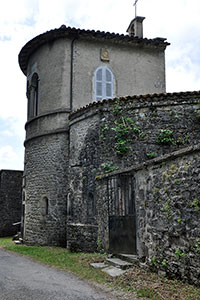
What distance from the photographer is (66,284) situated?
609 centimetres

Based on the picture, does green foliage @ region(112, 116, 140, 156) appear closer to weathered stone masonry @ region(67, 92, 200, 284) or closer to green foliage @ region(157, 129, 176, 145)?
weathered stone masonry @ region(67, 92, 200, 284)

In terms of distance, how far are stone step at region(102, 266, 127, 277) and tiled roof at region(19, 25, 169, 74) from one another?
32.3 feet

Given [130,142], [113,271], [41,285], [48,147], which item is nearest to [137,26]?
[48,147]

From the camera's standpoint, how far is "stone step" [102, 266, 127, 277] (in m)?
6.61

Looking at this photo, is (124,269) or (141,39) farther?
(141,39)

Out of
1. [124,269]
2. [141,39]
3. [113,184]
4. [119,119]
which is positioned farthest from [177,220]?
[141,39]

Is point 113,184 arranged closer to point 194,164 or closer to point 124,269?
point 124,269

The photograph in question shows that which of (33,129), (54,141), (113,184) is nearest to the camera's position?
(113,184)

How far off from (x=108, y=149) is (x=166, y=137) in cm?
190

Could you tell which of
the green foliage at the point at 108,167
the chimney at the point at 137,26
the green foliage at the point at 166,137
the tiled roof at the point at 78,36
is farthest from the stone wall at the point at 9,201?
the green foliage at the point at 166,137

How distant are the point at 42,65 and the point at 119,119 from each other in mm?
5734

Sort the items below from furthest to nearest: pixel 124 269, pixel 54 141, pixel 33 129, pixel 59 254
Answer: pixel 33 129, pixel 54 141, pixel 59 254, pixel 124 269

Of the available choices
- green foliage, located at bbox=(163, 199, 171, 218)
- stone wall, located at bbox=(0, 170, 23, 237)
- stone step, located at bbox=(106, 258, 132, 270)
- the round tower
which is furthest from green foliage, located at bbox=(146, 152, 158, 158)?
stone wall, located at bbox=(0, 170, 23, 237)

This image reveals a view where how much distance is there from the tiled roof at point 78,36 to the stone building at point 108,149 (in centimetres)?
4
